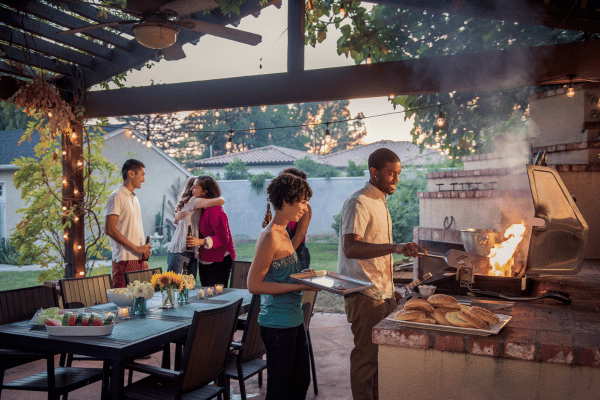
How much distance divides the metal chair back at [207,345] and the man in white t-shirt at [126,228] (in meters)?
1.94

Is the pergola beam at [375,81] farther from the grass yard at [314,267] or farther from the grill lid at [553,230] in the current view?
the grass yard at [314,267]

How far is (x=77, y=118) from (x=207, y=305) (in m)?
3.66

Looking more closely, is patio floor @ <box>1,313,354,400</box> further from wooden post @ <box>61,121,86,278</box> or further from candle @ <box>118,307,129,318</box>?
wooden post @ <box>61,121,86,278</box>

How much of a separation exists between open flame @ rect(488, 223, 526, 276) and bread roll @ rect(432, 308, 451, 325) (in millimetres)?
1046

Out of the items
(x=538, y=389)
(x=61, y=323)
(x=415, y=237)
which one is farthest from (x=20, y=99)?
(x=538, y=389)

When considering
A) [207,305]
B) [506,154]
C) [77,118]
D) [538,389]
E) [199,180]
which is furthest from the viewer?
[506,154]

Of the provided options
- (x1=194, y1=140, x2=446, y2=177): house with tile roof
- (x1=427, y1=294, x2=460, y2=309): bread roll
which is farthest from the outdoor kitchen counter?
(x1=194, y1=140, x2=446, y2=177): house with tile roof

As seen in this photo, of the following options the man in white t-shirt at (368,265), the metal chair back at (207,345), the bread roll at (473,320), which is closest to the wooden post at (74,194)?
the metal chair back at (207,345)

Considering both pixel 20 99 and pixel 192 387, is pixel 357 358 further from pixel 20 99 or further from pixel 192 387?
pixel 20 99

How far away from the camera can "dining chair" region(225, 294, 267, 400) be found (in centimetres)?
330

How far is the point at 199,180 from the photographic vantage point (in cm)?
518

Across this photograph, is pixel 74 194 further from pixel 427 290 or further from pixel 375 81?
pixel 427 290

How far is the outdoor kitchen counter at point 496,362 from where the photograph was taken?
171 cm

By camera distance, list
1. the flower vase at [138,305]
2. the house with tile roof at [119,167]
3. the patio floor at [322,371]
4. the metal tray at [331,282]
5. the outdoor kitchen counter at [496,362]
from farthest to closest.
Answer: the house with tile roof at [119,167] → the patio floor at [322,371] → the flower vase at [138,305] → the metal tray at [331,282] → the outdoor kitchen counter at [496,362]
